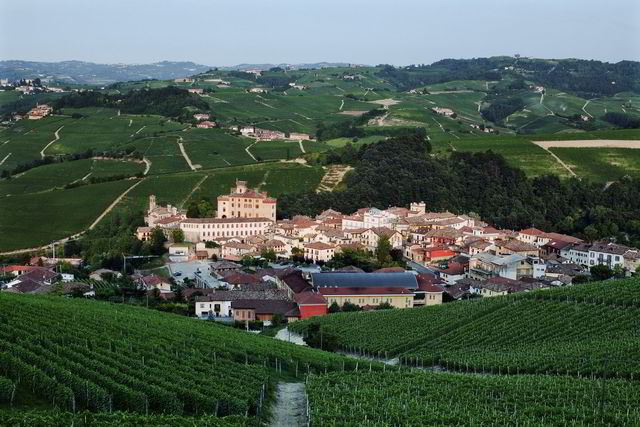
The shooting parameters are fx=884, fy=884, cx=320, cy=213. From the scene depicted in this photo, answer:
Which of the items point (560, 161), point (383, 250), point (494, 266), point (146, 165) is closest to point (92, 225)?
point (146, 165)

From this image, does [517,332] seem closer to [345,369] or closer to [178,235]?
[345,369]

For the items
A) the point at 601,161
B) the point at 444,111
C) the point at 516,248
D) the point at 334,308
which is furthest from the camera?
the point at 444,111

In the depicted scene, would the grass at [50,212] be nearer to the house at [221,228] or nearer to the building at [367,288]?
the house at [221,228]

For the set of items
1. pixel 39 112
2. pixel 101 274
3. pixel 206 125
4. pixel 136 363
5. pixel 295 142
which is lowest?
pixel 101 274

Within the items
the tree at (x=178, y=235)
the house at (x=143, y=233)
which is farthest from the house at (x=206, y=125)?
the tree at (x=178, y=235)

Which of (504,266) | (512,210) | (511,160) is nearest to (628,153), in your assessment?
(511,160)

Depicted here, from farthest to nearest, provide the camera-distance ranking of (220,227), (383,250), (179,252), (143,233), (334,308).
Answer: (220,227), (143,233), (179,252), (383,250), (334,308)

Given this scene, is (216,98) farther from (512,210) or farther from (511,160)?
(512,210)

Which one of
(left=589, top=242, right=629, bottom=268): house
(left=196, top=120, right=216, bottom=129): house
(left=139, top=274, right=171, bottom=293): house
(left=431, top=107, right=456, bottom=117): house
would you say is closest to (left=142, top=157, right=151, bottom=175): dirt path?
(left=196, top=120, right=216, bottom=129): house
